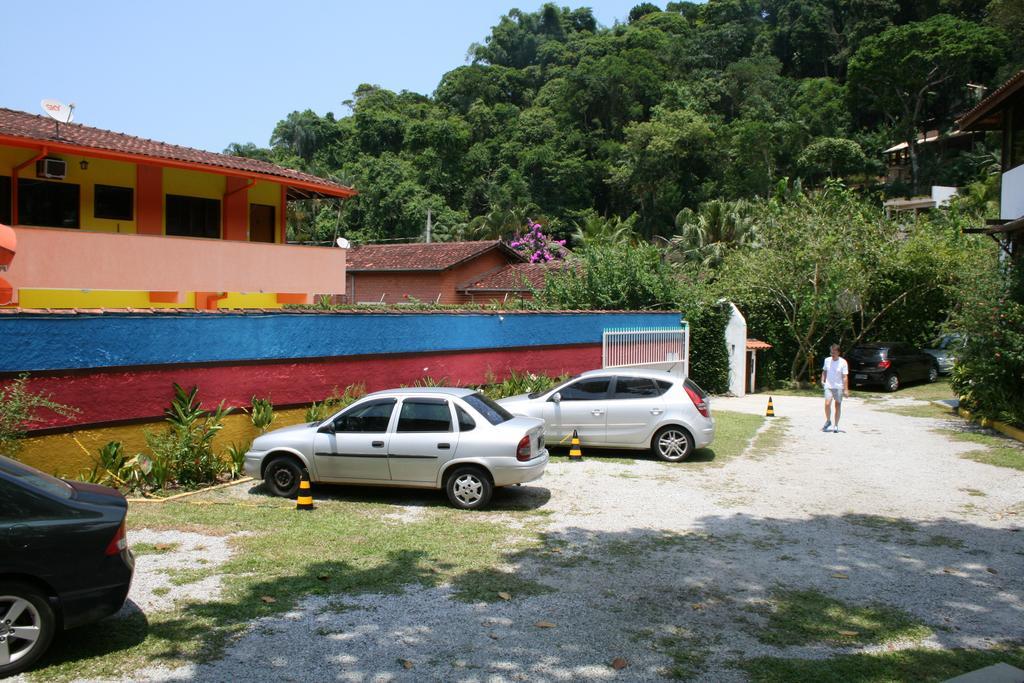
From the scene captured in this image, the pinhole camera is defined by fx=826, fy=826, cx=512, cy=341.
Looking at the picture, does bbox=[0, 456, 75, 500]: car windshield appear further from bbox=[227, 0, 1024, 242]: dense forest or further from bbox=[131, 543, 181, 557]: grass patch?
bbox=[227, 0, 1024, 242]: dense forest

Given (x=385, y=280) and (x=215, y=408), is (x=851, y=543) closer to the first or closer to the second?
(x=215, y=408)

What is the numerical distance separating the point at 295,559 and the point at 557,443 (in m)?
6.77

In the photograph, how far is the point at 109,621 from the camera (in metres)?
6.22

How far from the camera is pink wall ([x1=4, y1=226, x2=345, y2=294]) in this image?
1611 centimetres

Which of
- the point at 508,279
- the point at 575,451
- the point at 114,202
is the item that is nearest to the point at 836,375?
the point at 575,451

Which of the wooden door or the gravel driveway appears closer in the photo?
the gravel driveway

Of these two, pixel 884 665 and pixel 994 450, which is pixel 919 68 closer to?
pixel 994 450

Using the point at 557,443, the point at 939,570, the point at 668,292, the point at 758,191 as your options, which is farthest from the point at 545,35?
the point at 939,570

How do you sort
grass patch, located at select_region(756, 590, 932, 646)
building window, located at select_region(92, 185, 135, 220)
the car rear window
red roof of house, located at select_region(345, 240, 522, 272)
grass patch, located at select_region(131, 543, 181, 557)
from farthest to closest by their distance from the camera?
red roof of house, located at select_region(345, 240, 522, 272) → the car rear window → building window, located at select_region(92, 185, 135, 220) → grass patch, located at select_region(131, 543, 181, 557) → grass patch, located at select_region(756, 590, 932, 646)

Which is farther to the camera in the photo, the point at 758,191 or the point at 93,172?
the point at 758,191

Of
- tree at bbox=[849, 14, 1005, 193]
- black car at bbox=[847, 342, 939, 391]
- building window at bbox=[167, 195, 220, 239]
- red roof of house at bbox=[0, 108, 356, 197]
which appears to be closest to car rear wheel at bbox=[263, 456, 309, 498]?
red roof of house at bbox=[0, 108, 356, 197]

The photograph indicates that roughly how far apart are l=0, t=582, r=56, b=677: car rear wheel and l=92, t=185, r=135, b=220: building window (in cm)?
1542

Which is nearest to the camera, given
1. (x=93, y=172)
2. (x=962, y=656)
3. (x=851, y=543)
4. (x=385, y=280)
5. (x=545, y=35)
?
(x=962, y=656)

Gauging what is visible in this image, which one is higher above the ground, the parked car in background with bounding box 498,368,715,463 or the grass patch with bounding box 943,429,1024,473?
the parked car in background with bounding box 498,368,715,463
